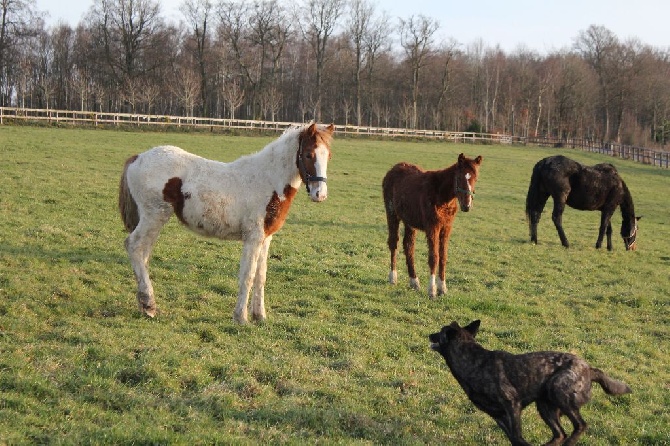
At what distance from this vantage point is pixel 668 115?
73.1 m

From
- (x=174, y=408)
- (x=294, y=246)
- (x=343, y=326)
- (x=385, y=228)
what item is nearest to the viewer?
(x=174, y=408)

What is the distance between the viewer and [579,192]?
1730cm

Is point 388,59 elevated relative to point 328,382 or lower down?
elevated

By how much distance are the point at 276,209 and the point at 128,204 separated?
2027mm

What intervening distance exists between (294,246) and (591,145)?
169 ft

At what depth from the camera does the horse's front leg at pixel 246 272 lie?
7809 millimetres

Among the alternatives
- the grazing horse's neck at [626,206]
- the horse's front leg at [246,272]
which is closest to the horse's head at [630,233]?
the grazing horse's neck at [626,206]

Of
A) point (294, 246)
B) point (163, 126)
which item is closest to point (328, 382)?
point (294, 246)

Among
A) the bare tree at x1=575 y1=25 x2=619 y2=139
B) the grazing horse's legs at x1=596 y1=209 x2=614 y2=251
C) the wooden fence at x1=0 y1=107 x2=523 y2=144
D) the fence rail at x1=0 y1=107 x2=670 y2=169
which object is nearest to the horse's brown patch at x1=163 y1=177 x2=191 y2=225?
the grazing horse's legs at x1=596 y1=209 x2=614 y2=251

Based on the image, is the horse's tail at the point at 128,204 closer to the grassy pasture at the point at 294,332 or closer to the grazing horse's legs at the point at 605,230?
the grassy pasture at the point at 294,332

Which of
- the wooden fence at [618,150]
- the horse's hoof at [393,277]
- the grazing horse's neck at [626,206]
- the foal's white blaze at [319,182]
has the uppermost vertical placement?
the wooden fence at [618,150]

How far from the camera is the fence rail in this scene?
4011cm

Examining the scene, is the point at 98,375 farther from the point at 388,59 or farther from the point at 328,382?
the point at 388,59

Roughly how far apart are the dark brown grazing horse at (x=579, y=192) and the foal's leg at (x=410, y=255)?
7.04 metres
